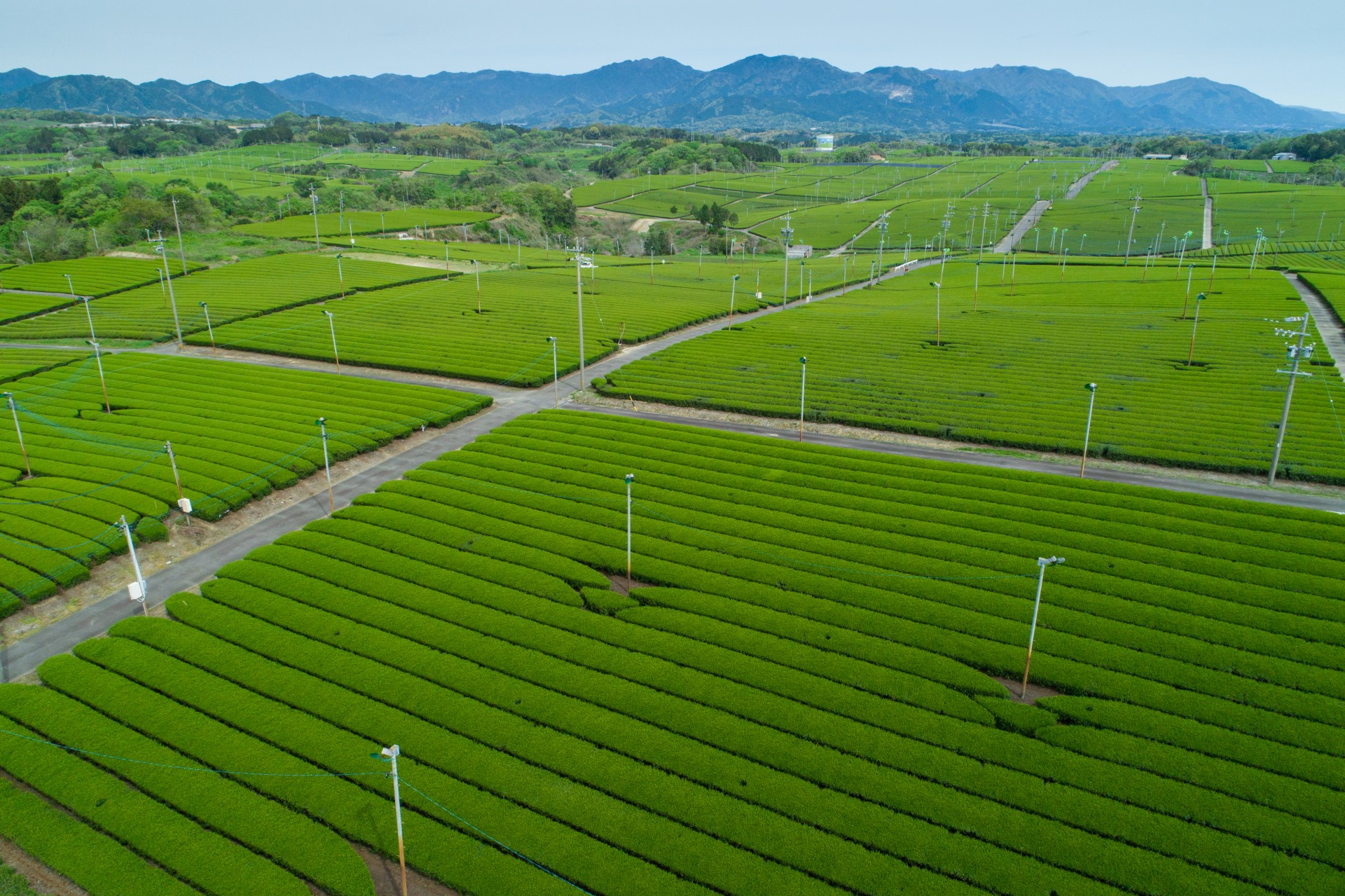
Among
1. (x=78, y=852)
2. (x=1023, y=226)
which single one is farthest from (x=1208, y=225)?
(x=78, y=852)

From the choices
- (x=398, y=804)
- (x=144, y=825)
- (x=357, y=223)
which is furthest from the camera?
(x=357, y=223)

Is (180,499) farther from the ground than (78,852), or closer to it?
farther from the ground

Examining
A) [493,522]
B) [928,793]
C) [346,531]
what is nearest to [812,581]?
[928,793]

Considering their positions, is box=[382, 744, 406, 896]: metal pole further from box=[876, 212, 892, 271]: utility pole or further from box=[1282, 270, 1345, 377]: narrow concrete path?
box=[876, 212, 892, 271]: utility pole

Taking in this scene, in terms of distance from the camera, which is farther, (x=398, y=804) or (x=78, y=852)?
(x=78, y=852)

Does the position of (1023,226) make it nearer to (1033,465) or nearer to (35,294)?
(1033,465)

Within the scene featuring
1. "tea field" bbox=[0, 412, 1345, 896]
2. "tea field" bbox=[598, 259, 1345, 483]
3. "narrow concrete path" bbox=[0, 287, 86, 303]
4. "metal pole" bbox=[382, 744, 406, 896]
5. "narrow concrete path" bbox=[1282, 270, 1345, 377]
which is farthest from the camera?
"narrow concrete path" bbox=[0, 287, 86, 303]

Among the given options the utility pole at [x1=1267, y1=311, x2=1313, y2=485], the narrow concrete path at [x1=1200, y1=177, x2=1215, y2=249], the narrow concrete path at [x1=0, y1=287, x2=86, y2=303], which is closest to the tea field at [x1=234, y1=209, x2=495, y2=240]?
the narrow concrete path at [x1=0, y1=287, x2=86, y2=303]
